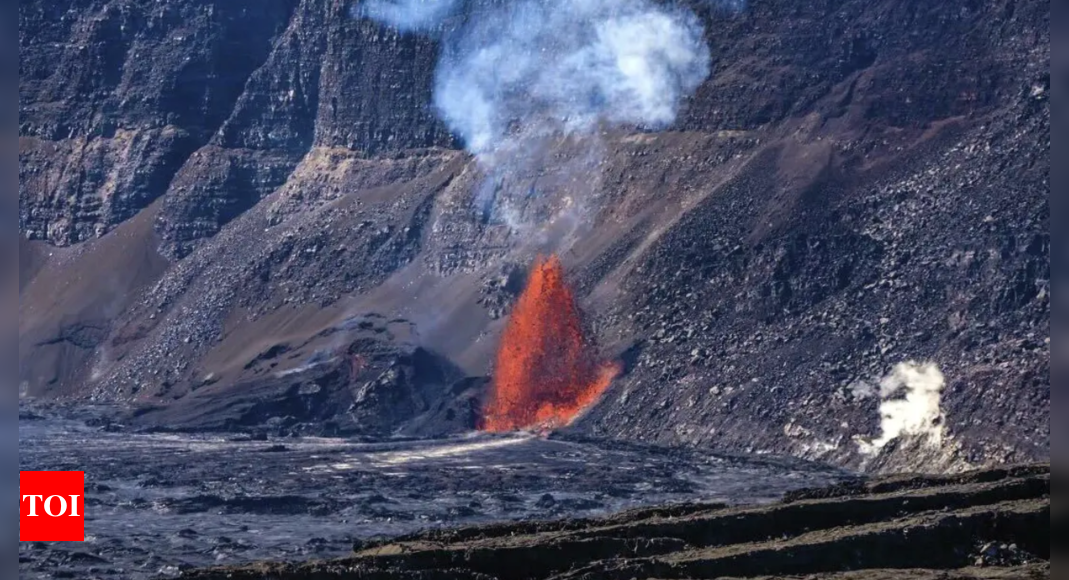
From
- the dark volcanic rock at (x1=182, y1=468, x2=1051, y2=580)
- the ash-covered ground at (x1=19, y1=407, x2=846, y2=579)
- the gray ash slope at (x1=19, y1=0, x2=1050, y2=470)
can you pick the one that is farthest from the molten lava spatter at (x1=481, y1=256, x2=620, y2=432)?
the dark volcanic rock at (x1=182, y1=468, x2=1051, y2=580)

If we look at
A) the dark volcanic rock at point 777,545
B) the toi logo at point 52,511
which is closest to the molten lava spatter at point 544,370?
the toi logo at point 52,511

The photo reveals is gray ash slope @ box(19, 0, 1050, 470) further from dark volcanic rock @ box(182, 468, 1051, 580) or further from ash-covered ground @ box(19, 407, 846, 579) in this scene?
dark volcanic rock @ box(182, 468, 1051, 580)

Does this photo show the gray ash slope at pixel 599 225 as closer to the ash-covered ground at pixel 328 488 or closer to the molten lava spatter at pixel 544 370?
the molten lava spatter at pixel 544 370

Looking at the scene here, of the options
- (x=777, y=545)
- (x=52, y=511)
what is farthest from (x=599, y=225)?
(x=777, y=545)

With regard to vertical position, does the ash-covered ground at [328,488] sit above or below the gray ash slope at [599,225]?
below

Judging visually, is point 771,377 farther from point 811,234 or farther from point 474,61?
point 474,61

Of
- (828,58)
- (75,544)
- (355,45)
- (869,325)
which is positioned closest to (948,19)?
(828,58)

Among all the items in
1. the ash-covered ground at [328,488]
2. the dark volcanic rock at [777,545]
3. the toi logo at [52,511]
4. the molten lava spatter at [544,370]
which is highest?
the molten lava spatter at [544,370]
